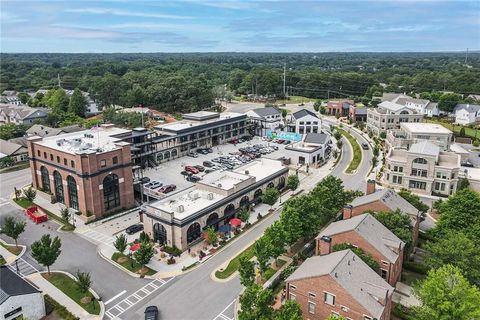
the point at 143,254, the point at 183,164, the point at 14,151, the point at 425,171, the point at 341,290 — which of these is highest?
the point at 14,151

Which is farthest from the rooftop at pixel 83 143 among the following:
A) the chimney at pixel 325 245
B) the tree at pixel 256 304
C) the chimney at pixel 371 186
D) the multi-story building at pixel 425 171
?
the multi-story building at pixel 425 171

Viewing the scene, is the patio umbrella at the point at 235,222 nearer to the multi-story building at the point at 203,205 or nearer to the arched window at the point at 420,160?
the multi-story building at the point at 203,205

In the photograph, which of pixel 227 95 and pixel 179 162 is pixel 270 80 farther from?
pixel 179 162

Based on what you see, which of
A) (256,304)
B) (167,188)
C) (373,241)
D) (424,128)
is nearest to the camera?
(256,304)

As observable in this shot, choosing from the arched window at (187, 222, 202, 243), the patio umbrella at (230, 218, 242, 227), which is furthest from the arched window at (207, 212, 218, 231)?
the patio umbrella at (230, 218, 242, 227)

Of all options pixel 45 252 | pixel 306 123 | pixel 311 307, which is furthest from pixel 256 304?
pixel 306 123

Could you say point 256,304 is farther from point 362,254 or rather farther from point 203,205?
point 203,205

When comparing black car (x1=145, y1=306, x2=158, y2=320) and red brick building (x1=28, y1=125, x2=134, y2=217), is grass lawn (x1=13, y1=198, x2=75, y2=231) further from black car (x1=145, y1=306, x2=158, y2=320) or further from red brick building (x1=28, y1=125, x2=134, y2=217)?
black car (x1=145, y1=306, x2=158, y2=320)

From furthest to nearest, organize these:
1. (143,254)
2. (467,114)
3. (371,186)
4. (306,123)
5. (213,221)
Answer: (467,114) < (306,123) < (371,186) < (213,221) < (143,254)
